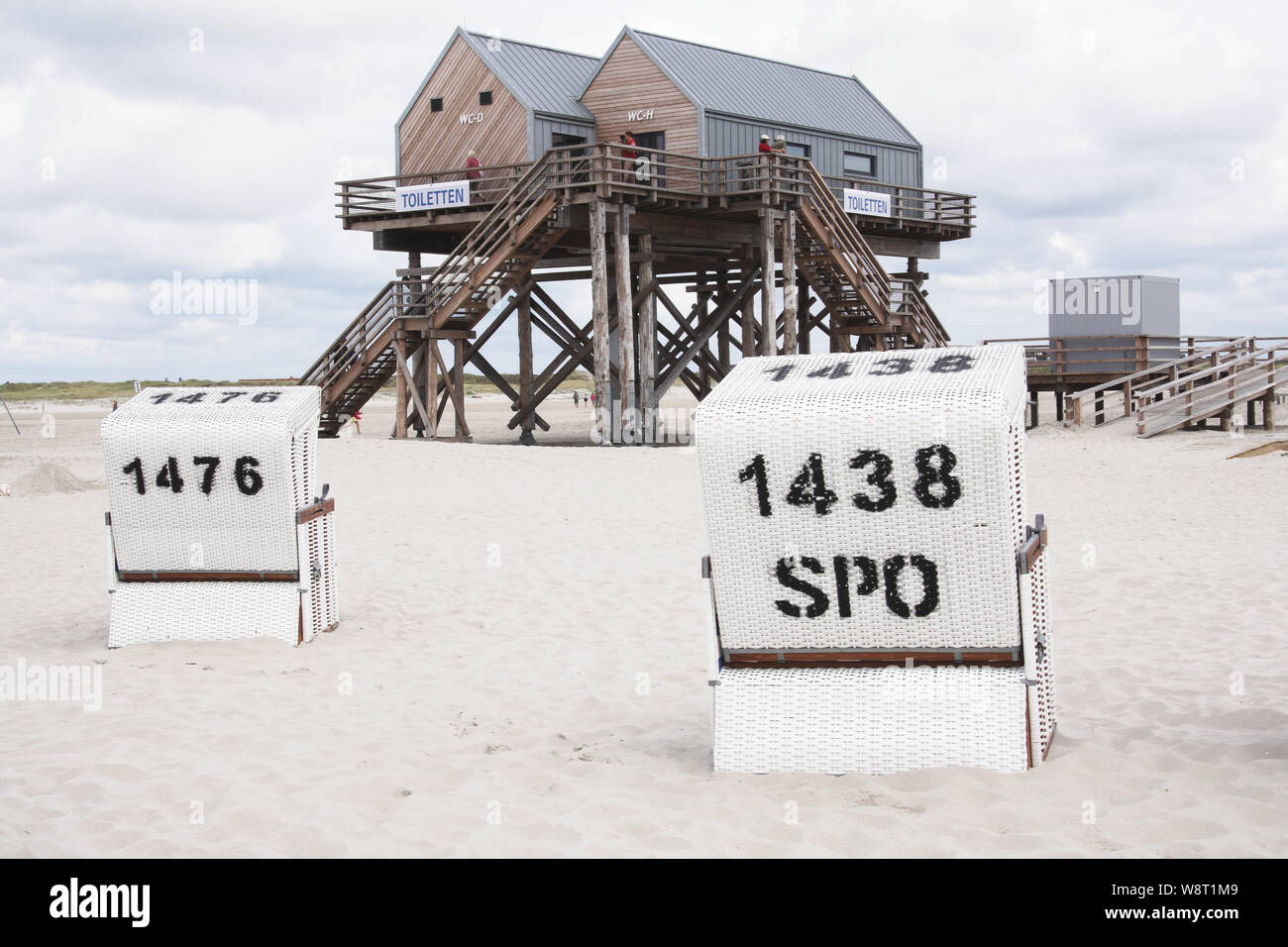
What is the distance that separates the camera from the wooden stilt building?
75.4 feet

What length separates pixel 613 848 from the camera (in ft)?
15.8

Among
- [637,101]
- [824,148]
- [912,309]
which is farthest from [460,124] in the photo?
[912,309]

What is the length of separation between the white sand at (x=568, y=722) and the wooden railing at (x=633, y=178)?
390 inches

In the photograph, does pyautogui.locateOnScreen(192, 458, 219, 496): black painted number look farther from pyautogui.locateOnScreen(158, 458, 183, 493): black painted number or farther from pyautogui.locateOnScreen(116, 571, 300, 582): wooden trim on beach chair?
pyautogui.locateOnScreen(116, 571, 300, 582): wooden trim on beach chair

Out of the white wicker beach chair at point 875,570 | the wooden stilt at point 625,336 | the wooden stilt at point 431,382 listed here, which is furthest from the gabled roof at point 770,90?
the white wicker beach chair at point 875,570

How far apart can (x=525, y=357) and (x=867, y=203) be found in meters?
7.94

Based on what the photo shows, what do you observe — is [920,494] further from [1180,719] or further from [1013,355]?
[1180,719]

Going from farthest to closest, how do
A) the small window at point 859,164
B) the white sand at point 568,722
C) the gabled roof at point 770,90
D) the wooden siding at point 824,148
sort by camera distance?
the small window at point 859,164 → the gabled roof at point 770,90 → the wooden siding at point 824,148 → the white sand at point 568,722

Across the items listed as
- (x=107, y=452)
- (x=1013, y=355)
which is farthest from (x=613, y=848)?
(x=107, y=452)

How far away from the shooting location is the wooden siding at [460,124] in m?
24.8

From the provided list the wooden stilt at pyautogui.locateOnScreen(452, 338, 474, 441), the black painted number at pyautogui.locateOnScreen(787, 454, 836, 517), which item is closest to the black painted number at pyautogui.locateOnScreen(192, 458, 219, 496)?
the black painted number at pyautogui.locateOnScreen(787, 454, 836, 517)

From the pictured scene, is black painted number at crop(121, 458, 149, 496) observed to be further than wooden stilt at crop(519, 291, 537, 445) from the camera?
No

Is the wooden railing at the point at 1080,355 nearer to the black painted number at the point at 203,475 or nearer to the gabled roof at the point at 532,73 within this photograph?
the gabled roof at the point at 532,73

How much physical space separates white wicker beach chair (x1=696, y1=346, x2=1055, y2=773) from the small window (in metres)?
24.2
